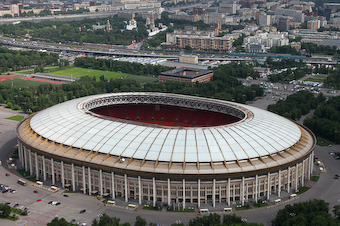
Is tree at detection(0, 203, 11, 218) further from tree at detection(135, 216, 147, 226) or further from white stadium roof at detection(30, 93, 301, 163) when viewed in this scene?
tree at detection(135, 216, 147, 226)

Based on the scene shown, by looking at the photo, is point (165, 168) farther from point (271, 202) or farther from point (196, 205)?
point (271, 202)

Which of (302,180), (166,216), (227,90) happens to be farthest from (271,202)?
(227,90)

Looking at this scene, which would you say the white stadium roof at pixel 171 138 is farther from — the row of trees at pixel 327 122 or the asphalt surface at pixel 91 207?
the row of trees at pixel 327 122

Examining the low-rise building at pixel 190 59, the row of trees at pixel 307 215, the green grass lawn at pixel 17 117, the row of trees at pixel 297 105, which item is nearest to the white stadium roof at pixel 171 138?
the row of trees at pixel 307 215

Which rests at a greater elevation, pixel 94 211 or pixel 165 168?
pixel 165 168

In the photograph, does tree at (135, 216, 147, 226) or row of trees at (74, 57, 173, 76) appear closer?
tree at (135, 216, 147, 226)

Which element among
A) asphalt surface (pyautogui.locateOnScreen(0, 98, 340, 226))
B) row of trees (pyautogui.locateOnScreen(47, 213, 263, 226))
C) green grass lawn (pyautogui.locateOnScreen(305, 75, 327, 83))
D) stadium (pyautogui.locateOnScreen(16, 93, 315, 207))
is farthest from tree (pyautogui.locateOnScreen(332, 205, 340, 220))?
green grass lawn (pyautogui.locateOnScreen(305, 75, 327, 83))

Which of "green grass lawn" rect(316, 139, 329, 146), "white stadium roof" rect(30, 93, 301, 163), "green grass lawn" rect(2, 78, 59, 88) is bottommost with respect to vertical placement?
"green grass lawn" rect(316, 139, 329, 146)
